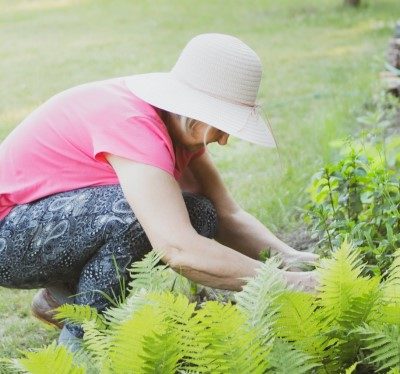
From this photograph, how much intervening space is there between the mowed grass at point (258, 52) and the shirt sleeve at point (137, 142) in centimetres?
95

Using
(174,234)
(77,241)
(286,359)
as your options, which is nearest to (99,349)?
(286,359)

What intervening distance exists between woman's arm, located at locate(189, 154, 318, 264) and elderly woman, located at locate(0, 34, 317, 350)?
0.55 ft

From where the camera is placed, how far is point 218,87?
2.71 metres

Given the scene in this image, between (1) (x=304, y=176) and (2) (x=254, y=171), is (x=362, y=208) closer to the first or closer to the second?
(1) (x=304, y=176)

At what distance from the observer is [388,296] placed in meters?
2.06

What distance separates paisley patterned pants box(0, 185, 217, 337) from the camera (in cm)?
278

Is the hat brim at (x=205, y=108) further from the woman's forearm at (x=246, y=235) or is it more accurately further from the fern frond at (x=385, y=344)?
the fern frond at (x=385, y=344)

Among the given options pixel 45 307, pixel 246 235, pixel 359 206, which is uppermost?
pixel 359 206

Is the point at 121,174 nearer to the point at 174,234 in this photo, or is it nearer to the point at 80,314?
the point at 174,234

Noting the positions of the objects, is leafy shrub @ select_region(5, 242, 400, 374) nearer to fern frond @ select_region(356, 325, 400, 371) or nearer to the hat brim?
fern frond @ select_region(356, 325, 400, 371)

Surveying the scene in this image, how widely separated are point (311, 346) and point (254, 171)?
3263 millimetres

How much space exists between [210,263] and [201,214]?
55 cm

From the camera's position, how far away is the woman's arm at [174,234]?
2467 millimetres

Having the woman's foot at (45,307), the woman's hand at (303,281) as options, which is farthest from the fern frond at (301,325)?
the woman's foot at (45,307)
